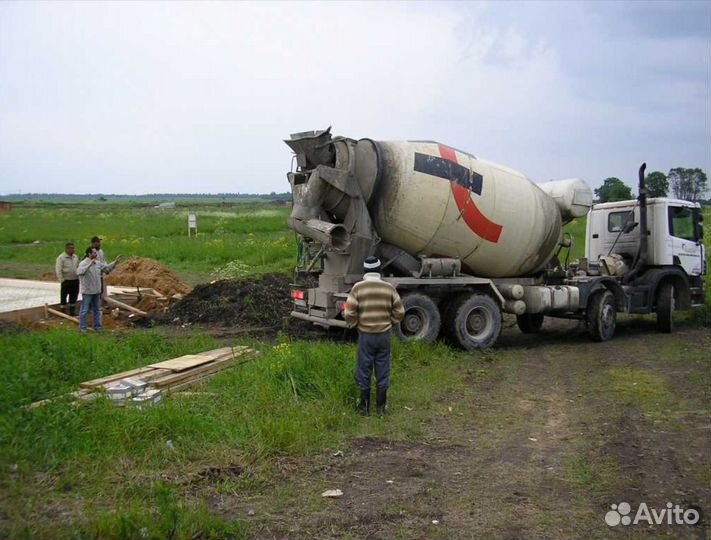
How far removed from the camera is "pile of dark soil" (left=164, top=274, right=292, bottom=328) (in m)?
14.2

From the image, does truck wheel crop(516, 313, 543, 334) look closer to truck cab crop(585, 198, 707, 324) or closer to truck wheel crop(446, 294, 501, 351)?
truck cab crop(585, 198, 707, 324)

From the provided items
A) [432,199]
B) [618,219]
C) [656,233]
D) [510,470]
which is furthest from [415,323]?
[656,233]

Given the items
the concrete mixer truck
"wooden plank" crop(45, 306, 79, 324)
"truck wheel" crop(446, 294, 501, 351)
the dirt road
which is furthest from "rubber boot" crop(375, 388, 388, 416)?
"wooden plank" crop(45, 306, 79, 324)

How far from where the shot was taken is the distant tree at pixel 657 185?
48.8 ft

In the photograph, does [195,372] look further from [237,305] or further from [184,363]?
[237,305]

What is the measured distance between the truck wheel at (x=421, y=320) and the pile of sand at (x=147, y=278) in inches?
317

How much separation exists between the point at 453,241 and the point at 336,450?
6.06 meters

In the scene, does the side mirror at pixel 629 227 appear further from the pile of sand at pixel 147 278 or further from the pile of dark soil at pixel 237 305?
the pile of sand at pixel 147 278

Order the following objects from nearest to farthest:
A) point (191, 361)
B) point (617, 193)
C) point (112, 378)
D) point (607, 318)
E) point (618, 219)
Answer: point (112, 378) < point (191, 361) < point (607, 318) < point (618, 219) < point (617, 193)

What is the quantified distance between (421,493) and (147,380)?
3.73 meters

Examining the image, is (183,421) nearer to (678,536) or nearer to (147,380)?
(147,380)

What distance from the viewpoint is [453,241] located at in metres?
12.0

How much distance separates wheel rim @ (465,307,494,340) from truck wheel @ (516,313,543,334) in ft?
8.81

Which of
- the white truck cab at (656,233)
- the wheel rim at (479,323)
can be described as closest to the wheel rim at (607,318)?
the white truck cab at (656,233)
